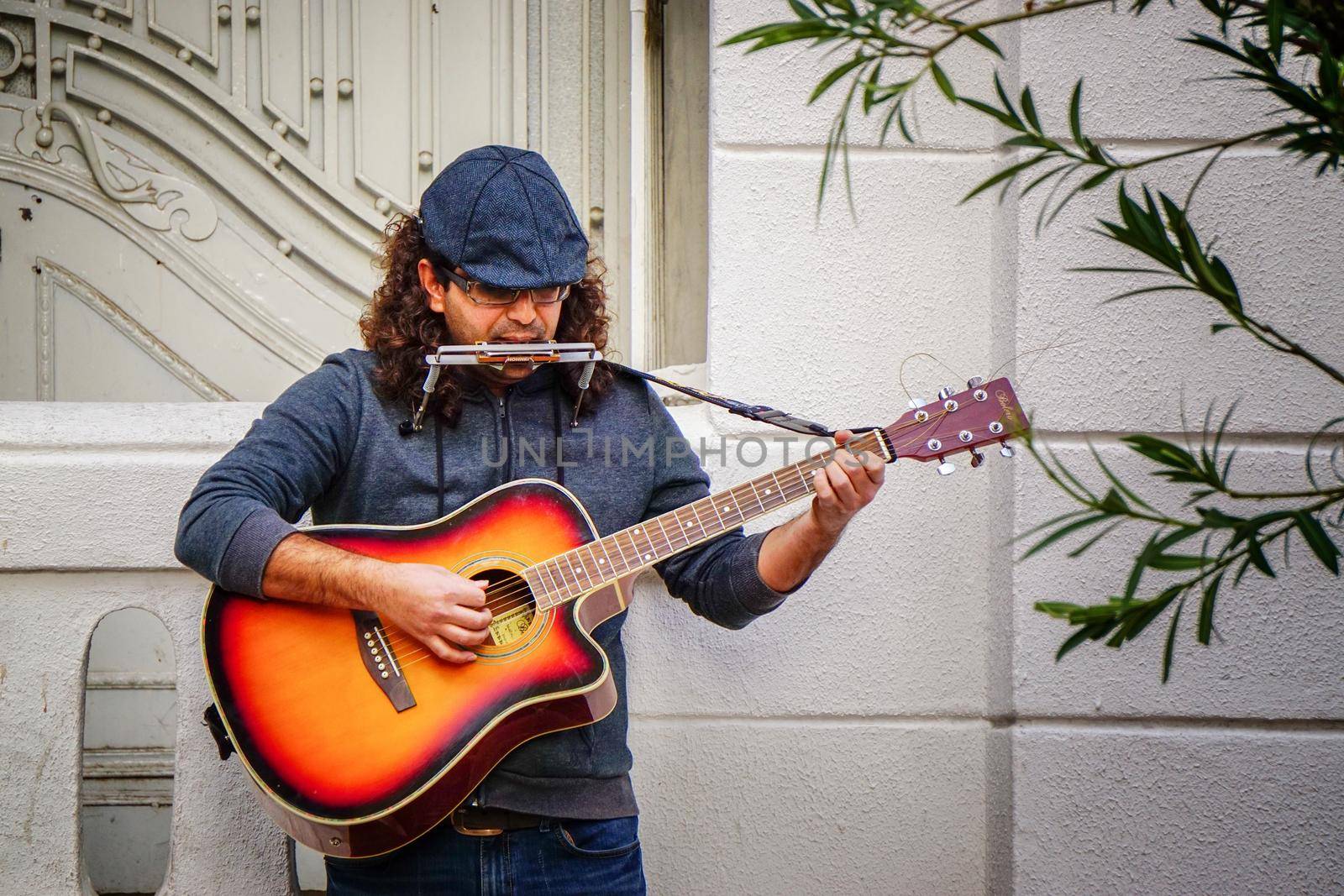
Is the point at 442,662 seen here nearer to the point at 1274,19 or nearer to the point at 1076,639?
the point at 1076,639

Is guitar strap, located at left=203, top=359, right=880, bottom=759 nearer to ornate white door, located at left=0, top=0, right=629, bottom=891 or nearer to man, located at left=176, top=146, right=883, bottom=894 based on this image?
man, located at left=176, top=146, right=883, bottom=894

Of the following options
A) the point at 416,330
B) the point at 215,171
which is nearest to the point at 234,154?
the point at 215,171

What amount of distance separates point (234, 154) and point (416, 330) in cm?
124

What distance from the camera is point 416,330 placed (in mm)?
2355

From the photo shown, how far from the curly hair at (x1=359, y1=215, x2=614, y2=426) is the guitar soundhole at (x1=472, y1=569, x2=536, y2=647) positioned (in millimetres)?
360

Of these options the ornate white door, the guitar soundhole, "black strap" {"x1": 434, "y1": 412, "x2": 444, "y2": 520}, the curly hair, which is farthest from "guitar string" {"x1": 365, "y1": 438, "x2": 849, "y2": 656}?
the ornate white door

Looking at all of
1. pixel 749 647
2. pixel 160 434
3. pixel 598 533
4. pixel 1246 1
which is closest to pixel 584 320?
pixel 598 533

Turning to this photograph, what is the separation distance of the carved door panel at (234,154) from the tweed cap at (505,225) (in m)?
0.98

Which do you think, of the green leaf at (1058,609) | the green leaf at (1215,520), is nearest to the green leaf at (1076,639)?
the green leaf at (1058,609)

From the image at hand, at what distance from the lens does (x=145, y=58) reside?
3158 mm

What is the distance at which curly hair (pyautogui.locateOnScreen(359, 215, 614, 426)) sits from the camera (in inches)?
90.4

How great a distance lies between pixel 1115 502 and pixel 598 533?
1.25 metres

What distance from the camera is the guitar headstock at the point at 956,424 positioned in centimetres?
217

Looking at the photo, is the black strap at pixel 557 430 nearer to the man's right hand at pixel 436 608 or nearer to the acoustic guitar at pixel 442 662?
the acoustic guitar at pixel 442 662
